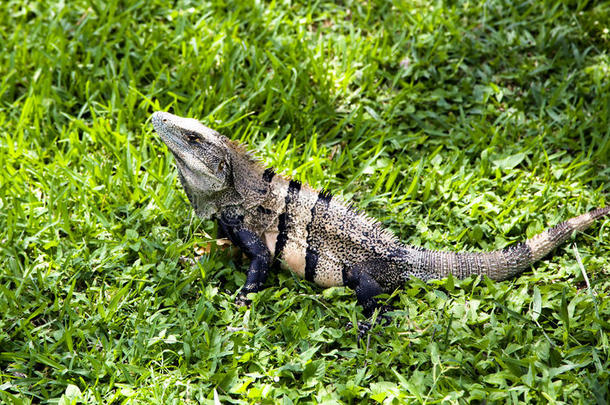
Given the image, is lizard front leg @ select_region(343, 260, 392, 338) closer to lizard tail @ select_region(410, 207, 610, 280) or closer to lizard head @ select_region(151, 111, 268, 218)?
lizard tail @ select_region(410, 207, 610, 280)

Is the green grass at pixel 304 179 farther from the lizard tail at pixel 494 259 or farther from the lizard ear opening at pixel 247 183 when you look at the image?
the lizard ear opening at pixel 247 183

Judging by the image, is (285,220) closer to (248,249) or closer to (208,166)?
A: (248,249)

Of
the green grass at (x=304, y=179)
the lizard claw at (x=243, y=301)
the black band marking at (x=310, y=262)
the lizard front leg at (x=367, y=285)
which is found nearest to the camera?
the green grass at (x=304, y=179)

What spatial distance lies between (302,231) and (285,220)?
0.46 ft

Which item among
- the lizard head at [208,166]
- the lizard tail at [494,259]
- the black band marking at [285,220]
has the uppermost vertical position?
the lizard head at [208,166]

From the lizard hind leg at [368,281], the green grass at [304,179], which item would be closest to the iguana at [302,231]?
the lizard hind leg at [368,281]

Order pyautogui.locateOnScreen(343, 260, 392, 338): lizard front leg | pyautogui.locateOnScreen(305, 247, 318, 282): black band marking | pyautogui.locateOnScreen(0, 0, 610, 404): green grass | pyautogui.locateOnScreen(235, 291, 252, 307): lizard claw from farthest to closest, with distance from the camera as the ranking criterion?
pyautogui.locateOnScreen(305, 247, 318, 282): black band marking, pyautogui.locateOnScreen(235, 291, 252, 307): lizard claw, pyautogui.locateOnScreen(343, 260, 392, 338): lizard front leg, pyautogui.locateOnScreen(0, 0, 610, 404): green grass

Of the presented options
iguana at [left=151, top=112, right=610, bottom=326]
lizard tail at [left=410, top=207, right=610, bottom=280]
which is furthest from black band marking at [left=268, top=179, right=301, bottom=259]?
lizard tail at [left=410, top=207, right=610, bottom=280]

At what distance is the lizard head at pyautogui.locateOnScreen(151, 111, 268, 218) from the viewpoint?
439cm

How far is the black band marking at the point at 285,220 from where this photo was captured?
4504 mm

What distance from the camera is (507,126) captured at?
218 inches

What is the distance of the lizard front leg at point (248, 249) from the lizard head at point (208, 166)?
12 centimetres

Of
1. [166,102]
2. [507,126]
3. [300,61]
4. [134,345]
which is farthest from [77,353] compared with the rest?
[507,126]

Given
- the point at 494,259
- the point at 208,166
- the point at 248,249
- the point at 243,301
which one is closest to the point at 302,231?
the point at 248,249
